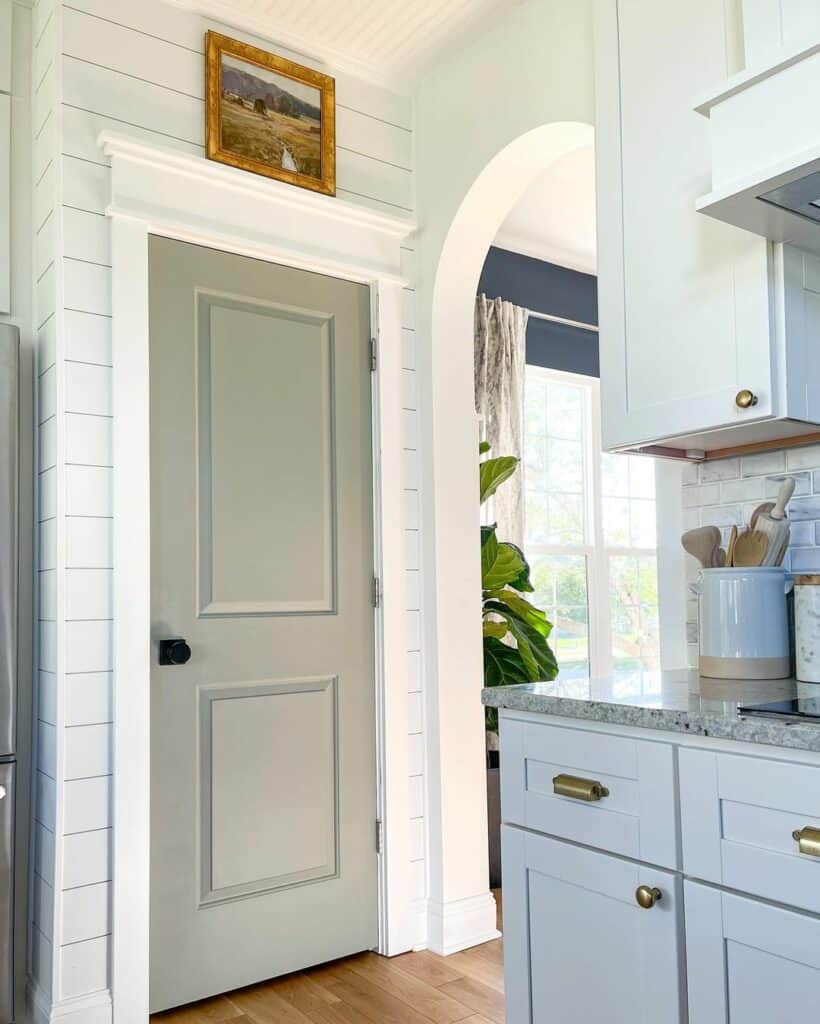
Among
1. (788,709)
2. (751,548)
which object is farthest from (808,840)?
(751,548)

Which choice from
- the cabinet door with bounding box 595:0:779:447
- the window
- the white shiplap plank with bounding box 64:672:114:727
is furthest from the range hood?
the window

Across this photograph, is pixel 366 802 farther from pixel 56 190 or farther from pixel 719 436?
pixel 56 190

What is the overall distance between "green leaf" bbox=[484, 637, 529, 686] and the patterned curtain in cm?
98

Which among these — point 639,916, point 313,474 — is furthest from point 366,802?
point 639,916

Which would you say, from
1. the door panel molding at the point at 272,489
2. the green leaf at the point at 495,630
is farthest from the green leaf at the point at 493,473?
the door panel molding at the point at 272,489

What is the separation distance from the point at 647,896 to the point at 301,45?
2472 millimetres

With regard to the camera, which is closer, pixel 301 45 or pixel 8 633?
pixel 8 633

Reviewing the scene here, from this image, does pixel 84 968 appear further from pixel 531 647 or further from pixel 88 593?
pixel 531 647

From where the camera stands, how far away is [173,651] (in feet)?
8.16

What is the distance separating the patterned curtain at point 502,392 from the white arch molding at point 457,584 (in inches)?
59.0

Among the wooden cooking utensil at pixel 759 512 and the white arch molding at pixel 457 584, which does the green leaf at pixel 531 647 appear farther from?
the wooden cooking utensil at pixel 759 512

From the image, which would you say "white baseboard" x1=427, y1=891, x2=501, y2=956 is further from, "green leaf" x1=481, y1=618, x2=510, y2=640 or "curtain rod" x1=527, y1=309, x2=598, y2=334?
"curtain rod" x1=527, y1=309, x2=598, y2=334

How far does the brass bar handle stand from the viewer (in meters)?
1.64

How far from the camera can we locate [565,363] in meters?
5.15
